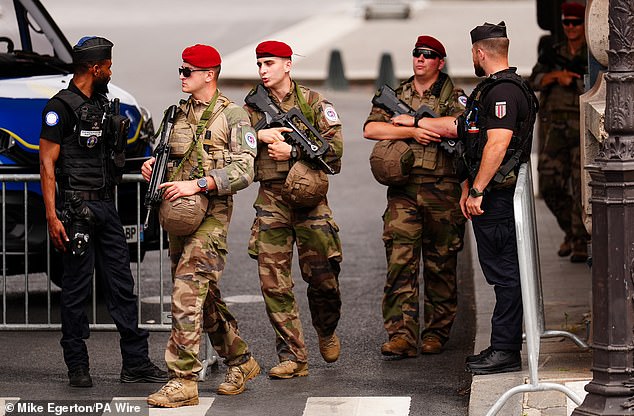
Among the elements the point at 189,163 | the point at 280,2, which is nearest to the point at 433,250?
the point at 189,163

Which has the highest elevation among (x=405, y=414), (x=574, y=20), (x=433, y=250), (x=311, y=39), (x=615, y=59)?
(x=311, y=39)

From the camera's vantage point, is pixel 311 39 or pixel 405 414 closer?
pixel 405 414

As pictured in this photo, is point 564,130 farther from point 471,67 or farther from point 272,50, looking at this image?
point 471,67

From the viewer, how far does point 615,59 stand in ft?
22.2

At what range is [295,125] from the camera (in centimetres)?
869

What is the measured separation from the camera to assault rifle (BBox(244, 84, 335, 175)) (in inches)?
339

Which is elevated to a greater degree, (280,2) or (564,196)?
(280,2)

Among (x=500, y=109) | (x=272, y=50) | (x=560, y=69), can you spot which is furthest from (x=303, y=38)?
(x=500, y=109)

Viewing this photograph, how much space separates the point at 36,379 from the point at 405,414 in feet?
7.55

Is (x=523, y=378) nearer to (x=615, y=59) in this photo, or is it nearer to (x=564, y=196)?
(x=615, y=59)

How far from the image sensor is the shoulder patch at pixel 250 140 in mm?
8219

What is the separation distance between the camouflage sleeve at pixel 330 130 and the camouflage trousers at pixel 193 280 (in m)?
0.76

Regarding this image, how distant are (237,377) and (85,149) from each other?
155 cm

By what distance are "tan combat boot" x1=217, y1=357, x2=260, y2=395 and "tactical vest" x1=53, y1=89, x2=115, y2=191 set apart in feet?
4.22
